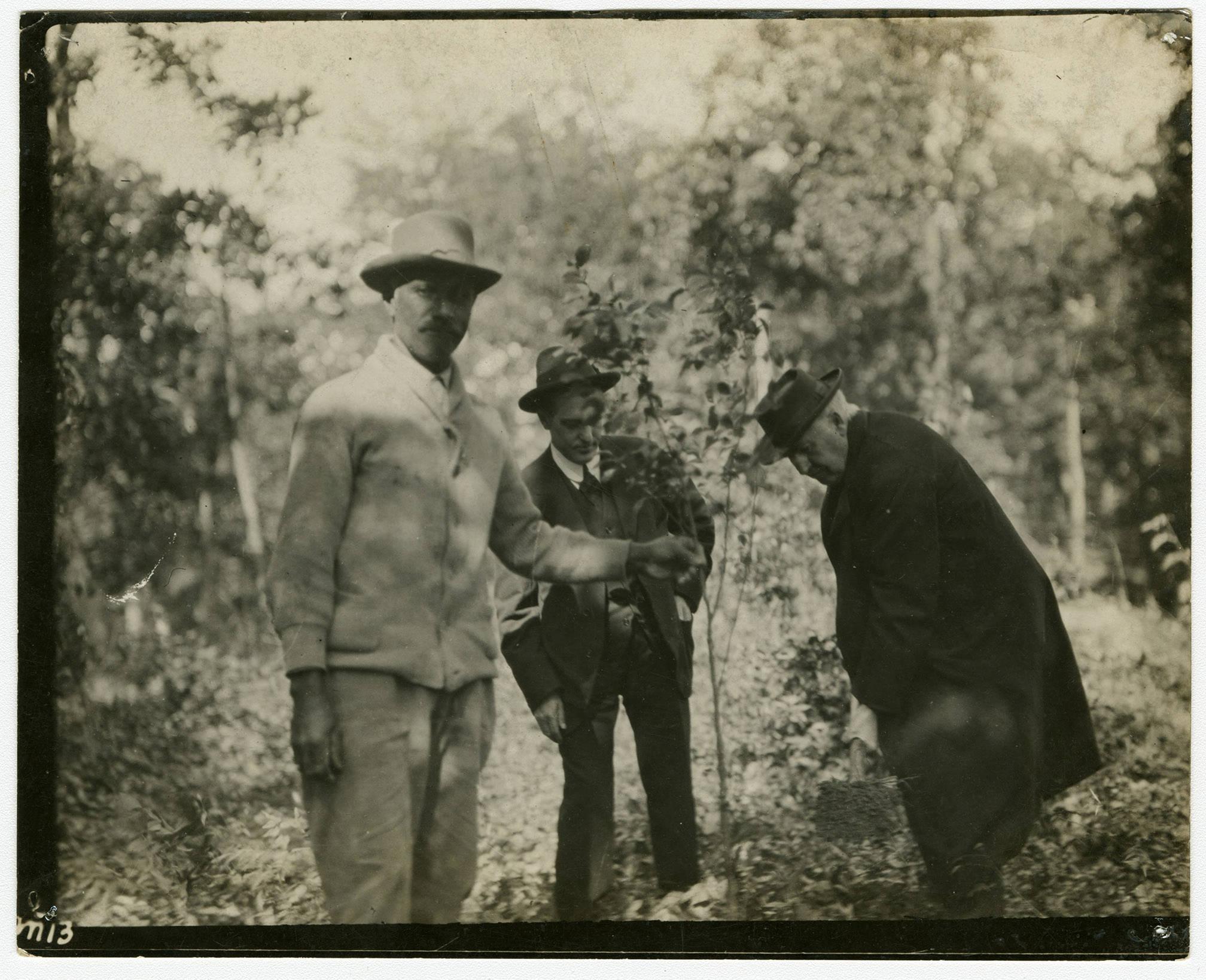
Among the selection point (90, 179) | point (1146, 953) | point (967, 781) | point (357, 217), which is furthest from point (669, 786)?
point (90, 179)

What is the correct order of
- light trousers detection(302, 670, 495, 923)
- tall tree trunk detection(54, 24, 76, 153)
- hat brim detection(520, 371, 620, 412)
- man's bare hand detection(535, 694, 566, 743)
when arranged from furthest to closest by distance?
1. tall tree trunk detection(54, 24, 76, 153)
2. hat brim detection(520, 371, 620, 412)
3. man's bare hand detection(535, 694, 566, 743)
4. light trousers detection(302, 670, 495, 923)

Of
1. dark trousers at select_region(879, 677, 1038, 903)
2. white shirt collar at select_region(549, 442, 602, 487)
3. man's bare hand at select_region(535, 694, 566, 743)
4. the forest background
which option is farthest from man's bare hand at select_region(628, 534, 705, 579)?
dark trousers at select_region(879, 677, 1038, 903)

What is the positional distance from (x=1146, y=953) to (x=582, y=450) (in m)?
3.11

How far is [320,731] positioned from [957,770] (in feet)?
8.38

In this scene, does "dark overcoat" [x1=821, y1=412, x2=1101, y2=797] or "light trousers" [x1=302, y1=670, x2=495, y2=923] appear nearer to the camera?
"light trousers" [x1=302, y1=670, x2=495, y2=923]

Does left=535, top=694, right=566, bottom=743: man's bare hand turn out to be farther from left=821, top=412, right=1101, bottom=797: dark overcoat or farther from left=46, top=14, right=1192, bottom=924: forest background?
left=821, top=412, right=1101, bottom=797: dark overcoat

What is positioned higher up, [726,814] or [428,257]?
[428,257]

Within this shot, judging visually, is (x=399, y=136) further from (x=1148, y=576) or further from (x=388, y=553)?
(x=1148, y=576)

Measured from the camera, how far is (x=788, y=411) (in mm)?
4824

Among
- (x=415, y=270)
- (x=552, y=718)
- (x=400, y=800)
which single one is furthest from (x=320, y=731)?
(x=415, y=270)

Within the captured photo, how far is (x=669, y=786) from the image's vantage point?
474 cm

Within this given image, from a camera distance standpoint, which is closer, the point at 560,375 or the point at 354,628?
the point at 354,628

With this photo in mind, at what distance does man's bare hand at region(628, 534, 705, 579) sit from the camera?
15.6 ft

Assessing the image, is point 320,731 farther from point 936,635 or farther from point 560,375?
point 936,635
